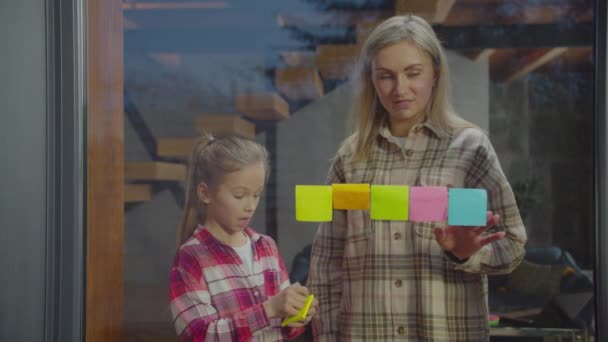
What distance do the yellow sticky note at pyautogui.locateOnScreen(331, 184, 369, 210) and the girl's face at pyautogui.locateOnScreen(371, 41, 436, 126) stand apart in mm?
195

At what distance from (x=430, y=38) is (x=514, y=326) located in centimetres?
79

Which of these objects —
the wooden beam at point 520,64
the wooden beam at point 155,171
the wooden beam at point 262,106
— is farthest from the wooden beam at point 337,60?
the wooden beam at point 155,171

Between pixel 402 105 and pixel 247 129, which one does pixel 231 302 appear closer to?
pixel 247 129

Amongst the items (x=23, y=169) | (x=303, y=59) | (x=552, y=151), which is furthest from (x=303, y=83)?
(x=23, y=169)

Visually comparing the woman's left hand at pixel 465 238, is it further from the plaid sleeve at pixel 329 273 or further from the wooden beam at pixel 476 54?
the wooden beam at pixel 476 54

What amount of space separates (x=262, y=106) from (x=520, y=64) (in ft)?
2.27

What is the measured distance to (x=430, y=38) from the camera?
1.86 metres

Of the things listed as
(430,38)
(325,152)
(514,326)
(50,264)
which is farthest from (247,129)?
(514,326)

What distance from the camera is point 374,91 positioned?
1888 mm

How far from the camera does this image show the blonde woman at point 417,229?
184 centimetres

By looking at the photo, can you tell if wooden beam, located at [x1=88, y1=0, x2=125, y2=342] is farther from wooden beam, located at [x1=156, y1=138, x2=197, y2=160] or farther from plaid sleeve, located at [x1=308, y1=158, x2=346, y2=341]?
plaid sleeve, located at [x1=308, y1=158, x2=346, y2=341]

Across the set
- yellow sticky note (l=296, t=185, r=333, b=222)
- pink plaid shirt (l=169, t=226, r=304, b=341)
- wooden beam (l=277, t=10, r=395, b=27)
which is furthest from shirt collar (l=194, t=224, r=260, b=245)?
wooden beam (l=277, t=10, r=395, b=27)

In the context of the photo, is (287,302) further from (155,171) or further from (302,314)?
(155,171)

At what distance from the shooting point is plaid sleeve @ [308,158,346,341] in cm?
189
